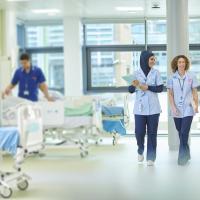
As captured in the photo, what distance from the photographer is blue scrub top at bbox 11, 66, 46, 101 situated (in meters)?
6.72

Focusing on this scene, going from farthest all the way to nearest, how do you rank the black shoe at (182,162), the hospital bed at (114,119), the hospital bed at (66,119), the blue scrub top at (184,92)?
the hospital bed at (114,119) → the hospital bed at (66,119) → the black shoe at (182,162) → the blue scrub top at (184,92)

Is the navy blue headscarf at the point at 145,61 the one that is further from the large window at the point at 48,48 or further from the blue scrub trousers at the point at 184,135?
the large window at the point at 48,48

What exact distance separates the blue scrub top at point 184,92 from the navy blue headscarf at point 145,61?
34cm

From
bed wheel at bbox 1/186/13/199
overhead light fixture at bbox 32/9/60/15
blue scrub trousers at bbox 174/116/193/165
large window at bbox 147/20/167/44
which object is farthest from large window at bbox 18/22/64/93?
bed wheel at bbox 1/186/13/199

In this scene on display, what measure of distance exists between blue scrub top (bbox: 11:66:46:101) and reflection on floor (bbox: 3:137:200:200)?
0.89m

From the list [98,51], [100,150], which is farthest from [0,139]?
[98,51]

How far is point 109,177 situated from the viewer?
5.25m

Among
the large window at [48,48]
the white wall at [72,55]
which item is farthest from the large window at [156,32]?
the large window at [48,48]

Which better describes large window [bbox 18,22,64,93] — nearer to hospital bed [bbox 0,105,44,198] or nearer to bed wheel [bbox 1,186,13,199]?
hospital bed [bbox 0,105,44,198]

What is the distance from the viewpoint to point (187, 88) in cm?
586

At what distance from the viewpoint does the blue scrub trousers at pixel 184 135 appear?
5.86 metres

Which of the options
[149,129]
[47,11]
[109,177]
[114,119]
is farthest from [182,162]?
[47,11]

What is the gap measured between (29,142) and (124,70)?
20.2ft

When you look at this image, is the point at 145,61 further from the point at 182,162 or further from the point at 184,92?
the point at 182,162
